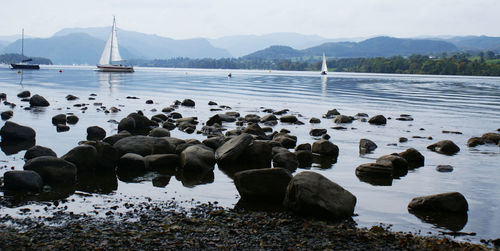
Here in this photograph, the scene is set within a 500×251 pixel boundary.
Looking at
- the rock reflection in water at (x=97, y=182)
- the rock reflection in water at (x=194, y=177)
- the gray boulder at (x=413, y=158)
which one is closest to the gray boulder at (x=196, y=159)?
the rock reflection in water at (x=194, y=177)

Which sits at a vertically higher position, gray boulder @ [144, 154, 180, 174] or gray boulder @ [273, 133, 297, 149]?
gray boulder @ [273, 133, 297, 149]

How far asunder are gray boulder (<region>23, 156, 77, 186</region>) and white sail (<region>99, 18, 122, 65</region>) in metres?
149

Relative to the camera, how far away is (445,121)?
1751 inches

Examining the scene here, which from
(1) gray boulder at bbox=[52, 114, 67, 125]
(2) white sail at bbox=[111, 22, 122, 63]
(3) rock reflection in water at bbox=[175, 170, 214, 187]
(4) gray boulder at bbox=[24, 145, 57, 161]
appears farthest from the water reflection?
(3) rock reflection in water at bbox=[175, 170, 214, 187]

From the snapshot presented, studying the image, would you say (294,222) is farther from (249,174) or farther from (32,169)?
(32,169)

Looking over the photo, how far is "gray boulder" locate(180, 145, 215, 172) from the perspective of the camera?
21.3 m

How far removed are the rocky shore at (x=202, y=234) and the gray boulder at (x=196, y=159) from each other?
7.15 metres

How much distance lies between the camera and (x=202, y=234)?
39.9 ft

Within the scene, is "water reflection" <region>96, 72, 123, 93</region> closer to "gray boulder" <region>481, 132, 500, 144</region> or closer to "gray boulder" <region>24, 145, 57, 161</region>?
"gray boulder" <region>24, 145, 57, 161</region>

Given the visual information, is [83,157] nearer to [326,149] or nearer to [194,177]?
[194,177]

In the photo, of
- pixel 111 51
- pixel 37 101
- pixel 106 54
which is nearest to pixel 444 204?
pixel 37 101

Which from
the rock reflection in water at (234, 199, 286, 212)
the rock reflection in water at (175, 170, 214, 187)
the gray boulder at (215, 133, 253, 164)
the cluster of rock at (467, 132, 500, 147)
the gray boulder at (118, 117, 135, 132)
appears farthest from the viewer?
the gray boulder at (118, 117, 135, 132)

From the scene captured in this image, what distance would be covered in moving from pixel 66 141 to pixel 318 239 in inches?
823

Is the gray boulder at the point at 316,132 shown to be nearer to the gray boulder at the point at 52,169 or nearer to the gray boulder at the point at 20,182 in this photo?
the gray boulder at the point at 52,169
